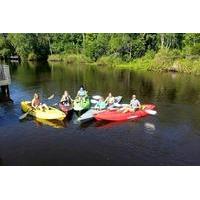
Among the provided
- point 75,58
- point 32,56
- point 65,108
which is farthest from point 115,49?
point 65,108

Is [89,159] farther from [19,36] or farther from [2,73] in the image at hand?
[19,36]

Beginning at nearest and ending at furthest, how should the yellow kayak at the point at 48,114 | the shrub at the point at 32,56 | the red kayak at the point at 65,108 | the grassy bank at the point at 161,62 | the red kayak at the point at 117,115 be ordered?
1. the red kayak at the point at 117,115
2. the yellow kayak at the point at 48,114
3. the red kayak at the point at 65,108
4. the grassy bank at the point at 161,62
5. the shrub at the point at 32,56

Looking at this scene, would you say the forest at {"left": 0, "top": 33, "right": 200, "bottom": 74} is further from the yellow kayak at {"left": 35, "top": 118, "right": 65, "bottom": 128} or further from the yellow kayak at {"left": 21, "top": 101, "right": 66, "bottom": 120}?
the yellow kayak at {"left": 35, "top": 118, "right": 65, "bottom": 128}

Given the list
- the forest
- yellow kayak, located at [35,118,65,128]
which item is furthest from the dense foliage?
yellow kayak, located at [35,118,65,128]

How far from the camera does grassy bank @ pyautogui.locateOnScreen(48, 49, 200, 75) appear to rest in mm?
36719

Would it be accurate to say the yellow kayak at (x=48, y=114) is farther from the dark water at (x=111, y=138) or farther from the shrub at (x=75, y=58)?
the shrub at (x=75, y=58)

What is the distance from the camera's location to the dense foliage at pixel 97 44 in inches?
1683

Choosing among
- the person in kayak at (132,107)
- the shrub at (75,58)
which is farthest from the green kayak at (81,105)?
the shrub at (75,58)

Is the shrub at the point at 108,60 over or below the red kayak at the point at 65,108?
below
